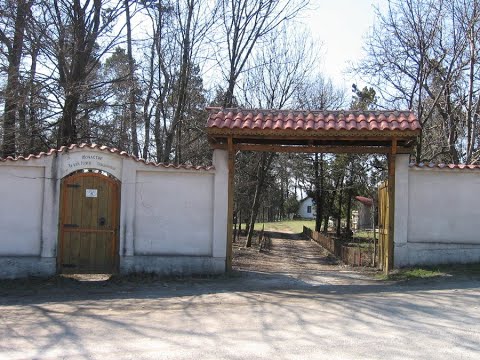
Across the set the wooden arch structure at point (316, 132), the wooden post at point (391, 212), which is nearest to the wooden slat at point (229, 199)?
the wooden arch structure at point (316, 132)

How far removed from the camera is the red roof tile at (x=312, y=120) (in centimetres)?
1037

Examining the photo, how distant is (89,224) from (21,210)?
1.34m

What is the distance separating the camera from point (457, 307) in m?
7.50

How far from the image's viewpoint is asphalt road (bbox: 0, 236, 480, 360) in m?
5.51

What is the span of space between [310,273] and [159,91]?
9.62m

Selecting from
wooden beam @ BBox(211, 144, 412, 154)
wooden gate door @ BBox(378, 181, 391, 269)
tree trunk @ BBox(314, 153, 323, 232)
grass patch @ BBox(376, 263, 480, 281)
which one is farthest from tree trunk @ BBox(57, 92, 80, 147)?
tree trunk @ BBox(314, 153, 323, 232)

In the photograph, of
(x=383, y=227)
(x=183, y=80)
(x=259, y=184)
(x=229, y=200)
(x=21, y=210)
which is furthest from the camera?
(x=259, y=184)

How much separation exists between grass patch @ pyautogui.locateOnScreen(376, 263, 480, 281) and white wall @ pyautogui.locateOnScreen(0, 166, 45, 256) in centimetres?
723

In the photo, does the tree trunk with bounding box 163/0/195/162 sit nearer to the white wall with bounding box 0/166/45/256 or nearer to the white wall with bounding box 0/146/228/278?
the white wall with bounding box 0/146/228/278

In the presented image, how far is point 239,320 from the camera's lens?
22.7 ft

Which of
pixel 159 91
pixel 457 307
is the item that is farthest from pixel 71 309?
pixel 159 91

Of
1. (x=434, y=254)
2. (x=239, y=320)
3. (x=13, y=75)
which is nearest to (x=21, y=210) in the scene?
(x=13, y=75)

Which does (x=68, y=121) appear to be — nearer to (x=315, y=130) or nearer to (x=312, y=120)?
(x=312, y=120)

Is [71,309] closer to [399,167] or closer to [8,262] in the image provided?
[8,262]
